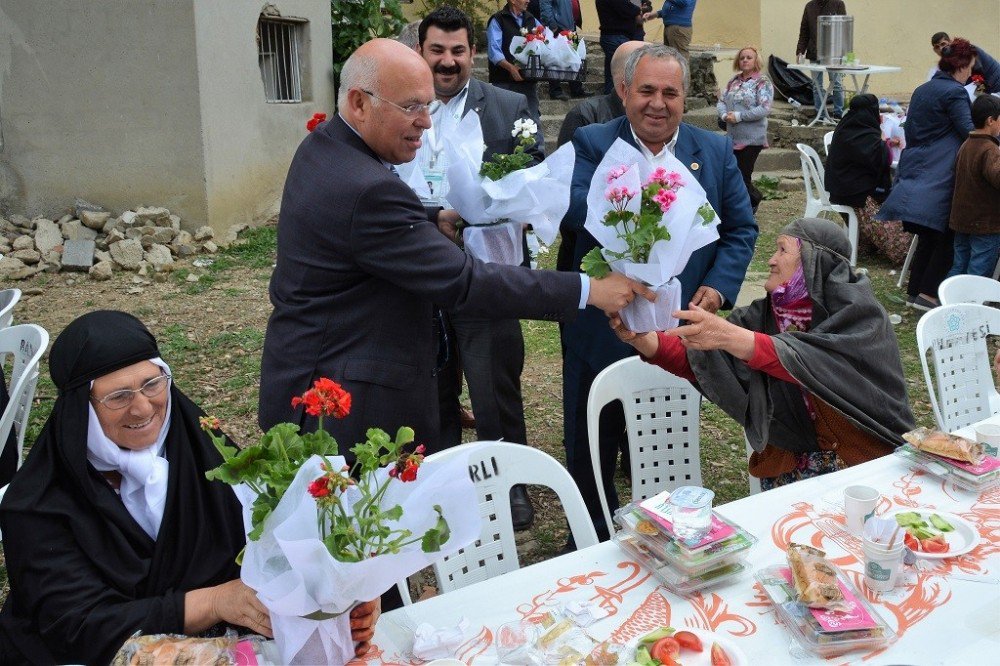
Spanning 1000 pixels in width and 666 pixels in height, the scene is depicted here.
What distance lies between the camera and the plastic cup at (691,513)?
2.15 meters

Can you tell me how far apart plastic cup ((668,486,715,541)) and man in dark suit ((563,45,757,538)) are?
48.7 inches

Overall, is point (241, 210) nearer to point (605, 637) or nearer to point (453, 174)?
point (453, 174)

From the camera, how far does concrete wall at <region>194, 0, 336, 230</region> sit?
808cm

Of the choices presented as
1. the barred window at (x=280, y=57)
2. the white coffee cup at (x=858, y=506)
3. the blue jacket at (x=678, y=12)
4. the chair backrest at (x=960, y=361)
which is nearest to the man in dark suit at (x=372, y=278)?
the white coffee cup at (x=858, y=506)

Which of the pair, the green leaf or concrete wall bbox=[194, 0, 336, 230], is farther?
concrete wall bbox=[194, 0, 336, 230]

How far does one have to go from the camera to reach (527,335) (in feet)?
21.7

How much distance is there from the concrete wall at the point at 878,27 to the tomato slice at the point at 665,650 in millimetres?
13638

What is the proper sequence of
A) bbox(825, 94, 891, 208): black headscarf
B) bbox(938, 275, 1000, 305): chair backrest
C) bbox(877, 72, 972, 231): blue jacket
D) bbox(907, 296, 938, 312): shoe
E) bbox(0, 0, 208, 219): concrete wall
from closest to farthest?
bbox(938, 275, 1000, 305): chair backrest < bbox(877, 72, 972, 231): blue jacket < bbox(907, 296, 938, 312): shoe < bbox(825, 94, 891, 208): black headscarf < bbox(0, 0, 208, 219): concrete wall

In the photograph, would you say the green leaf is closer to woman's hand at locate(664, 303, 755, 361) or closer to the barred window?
woman's hand at locate(664, 303, 755, 361)

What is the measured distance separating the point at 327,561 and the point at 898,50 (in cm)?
1580

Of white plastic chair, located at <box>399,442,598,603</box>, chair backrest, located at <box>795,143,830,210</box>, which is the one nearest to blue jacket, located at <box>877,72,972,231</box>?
chair backrest, located at <box>795,143,830,210</box>

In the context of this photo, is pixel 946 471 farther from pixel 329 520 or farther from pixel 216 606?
pixel 216 606

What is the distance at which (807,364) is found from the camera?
2896 mm

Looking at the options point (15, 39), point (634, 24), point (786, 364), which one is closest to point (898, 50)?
point (634, 24)
